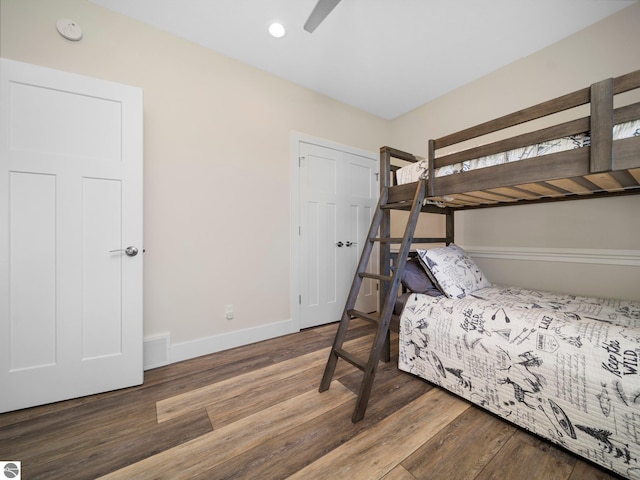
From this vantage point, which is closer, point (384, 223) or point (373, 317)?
point (373, 317)

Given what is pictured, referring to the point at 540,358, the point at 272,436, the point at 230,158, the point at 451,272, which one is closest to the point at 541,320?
the point at 540,358

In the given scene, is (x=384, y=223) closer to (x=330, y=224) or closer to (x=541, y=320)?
(x=330, y=224)

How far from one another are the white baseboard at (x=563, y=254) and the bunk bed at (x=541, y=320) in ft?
1.07

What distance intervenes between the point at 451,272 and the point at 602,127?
3.80 ft

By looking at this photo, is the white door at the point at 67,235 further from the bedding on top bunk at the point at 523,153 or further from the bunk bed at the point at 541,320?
the bedding on top bunk at the point at 523,153

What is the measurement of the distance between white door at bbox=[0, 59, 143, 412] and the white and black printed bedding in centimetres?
203

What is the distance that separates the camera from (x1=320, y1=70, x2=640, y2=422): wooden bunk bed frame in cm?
107

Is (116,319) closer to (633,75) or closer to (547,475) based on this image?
(547,475)

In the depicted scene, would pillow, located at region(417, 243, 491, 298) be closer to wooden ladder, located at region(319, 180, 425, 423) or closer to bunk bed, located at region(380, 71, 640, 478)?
bunk bed, located at region(380, 71, 640, 478)

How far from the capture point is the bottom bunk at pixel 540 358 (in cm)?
104

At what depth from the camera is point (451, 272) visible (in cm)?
194

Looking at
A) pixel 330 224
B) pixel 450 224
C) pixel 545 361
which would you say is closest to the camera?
pixel 545 361

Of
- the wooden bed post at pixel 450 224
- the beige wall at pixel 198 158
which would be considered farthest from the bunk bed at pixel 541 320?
the beige wall at pixel 198 158

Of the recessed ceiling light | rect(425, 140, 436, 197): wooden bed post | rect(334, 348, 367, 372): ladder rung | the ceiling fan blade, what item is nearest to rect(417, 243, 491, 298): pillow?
rect(425, 140, 436, 197): wooden bed post
